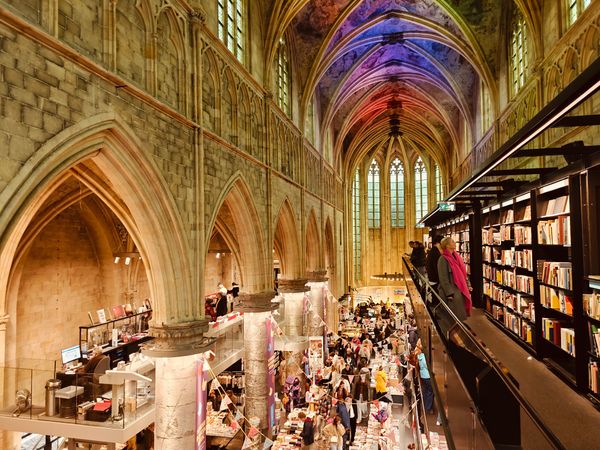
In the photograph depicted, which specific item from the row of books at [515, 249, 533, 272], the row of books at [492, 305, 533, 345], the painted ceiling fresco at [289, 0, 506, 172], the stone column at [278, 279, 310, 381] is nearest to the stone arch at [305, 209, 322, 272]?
the stone column at [278, 279, 310, 381]

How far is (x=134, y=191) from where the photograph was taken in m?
7.00

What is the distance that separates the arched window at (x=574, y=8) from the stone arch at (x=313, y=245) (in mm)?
13160

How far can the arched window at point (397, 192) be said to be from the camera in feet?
147

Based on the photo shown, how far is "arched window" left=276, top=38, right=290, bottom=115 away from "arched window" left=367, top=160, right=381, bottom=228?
95.5ft

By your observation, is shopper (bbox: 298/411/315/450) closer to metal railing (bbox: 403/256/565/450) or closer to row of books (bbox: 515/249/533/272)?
row of books (bbox: 515/249/533/272)

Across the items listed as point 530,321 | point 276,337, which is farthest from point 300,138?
point 530,321

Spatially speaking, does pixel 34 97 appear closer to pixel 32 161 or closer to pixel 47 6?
pixel 32 161

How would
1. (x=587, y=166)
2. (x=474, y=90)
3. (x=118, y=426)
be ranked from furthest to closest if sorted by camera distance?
1. (x=474, y=90)
2. (x=118, y=426)
3. (x=587, y=166)

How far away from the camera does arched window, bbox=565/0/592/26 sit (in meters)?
9.50

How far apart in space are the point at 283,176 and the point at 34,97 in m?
10.4

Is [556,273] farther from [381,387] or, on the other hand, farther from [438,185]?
[438,185]

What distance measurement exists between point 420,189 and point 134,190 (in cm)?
4086

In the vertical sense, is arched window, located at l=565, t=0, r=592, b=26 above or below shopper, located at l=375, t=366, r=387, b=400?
above

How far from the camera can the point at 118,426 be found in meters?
6.95
